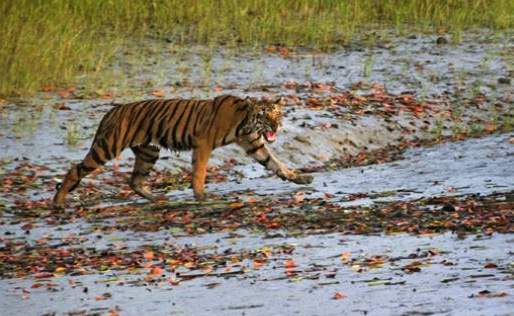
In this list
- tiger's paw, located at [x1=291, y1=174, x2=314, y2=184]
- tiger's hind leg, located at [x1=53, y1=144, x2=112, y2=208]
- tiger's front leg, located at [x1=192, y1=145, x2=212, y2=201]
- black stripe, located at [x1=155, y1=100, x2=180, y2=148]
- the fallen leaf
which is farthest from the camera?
black stripe, located at [x1=155, y1=100, x2=180, y2=148]

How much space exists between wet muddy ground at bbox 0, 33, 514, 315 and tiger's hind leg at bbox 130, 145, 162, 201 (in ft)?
0.73

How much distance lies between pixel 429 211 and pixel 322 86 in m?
7.05

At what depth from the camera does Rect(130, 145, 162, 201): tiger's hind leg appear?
12.5m

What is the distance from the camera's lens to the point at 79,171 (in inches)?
481

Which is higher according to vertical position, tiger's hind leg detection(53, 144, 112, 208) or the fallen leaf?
the fallen leaf

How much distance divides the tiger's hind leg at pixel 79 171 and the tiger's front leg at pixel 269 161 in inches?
46.2

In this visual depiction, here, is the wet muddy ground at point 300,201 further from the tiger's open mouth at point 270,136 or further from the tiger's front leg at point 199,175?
the tiger's open mouth at point 270,136

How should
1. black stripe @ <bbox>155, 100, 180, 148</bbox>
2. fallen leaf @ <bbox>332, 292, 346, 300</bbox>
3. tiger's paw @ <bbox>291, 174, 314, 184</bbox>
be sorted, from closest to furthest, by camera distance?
fallen leaf @ <bbox>332, 292, 346, 300</bbox> → tiger's paw @ <bbox>291, 174, 314, 184</bbox> → black stripe @ <bbox>155, 100, 180, 148</bbox>

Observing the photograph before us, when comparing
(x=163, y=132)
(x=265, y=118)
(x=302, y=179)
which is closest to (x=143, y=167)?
(x=163, y=132)

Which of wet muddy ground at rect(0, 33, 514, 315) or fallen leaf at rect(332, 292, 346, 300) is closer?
fallen leaf at rect(332, 292, 346, 300)

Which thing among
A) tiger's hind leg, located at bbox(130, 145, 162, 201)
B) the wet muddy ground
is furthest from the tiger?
the wet muddy ground

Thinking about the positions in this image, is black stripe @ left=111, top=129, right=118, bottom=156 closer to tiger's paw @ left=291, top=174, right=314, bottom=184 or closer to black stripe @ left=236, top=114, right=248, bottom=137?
black stripe @ left=236, top=114, right=248, bottom=137

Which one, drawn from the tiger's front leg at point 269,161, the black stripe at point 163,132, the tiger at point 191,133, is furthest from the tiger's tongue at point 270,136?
the black stripe at point 163,132

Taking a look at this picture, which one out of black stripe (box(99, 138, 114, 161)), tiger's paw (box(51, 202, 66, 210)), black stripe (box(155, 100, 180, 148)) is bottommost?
tiger's paw (box(51, 202, 66, 210))
